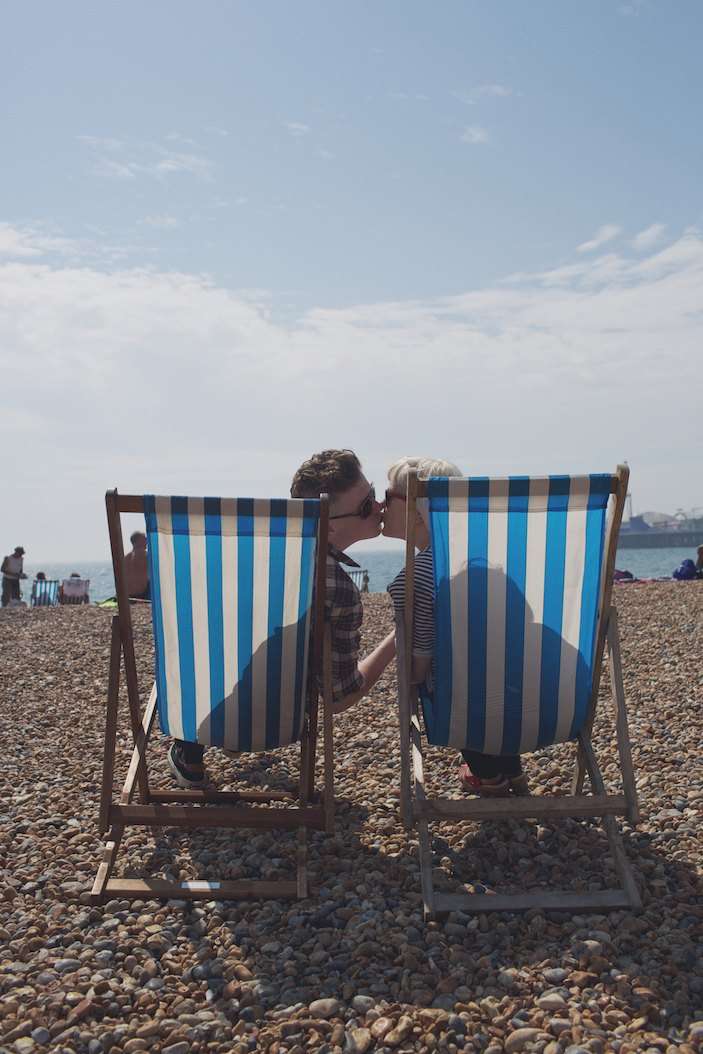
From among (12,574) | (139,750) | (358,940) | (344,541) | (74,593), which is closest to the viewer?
(358,940)

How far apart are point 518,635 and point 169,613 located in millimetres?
1145

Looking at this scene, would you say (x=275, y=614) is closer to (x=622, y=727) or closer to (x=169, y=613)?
(x=169, y=613)

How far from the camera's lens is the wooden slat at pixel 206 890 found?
286cm

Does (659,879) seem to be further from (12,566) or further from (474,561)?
(12,566)

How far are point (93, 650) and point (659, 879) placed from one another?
7574 millimetres

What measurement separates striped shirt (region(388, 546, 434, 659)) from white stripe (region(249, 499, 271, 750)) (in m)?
0.43

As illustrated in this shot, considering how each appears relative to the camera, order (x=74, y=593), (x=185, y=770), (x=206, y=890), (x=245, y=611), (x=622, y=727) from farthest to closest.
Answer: (x=74, y=593) < (x=185, y=770) < (x=245, y=611) < (x=622, y=727) < (x=206, y=890)

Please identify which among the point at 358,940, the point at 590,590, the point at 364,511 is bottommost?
the point at 358,940

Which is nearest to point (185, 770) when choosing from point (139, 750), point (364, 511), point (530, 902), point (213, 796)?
point (213, 796)

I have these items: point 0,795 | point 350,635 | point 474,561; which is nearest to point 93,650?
point 0,795

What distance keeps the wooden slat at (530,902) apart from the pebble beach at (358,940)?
0.03 metres

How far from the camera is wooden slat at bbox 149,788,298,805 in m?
3.55

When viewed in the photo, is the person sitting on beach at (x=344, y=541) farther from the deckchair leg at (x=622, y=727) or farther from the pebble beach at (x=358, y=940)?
the deckchair leg at (x=622, y=727)

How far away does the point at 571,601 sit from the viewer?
301 cm
